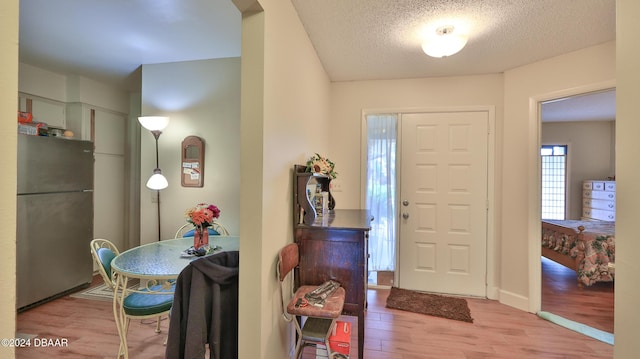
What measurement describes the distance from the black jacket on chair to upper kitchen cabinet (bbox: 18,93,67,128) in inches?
142

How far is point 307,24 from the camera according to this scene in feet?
7.10

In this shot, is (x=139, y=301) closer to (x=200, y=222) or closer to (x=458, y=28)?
(x=200, y=222)

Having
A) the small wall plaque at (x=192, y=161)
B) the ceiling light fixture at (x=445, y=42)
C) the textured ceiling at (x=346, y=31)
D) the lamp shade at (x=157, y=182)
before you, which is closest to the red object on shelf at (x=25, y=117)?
the textured ceiling at (x=346, y=31)

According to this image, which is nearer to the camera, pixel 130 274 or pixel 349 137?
pixel 130 274

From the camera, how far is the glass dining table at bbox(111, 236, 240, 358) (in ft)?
5.72

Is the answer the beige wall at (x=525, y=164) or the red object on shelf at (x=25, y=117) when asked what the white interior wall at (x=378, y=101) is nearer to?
→ the beige wall at (x=525, y=164)

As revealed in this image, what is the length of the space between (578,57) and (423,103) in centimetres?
142

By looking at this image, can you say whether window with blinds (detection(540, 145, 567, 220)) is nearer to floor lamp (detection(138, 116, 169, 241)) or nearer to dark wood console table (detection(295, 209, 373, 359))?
dark wood console table (detection(295, 209, 373, 359))

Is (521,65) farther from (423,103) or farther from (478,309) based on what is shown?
(478,309)

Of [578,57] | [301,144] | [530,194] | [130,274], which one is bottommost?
[130,274]

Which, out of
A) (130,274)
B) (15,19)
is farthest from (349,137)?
(15,19)

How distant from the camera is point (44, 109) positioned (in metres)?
3.44

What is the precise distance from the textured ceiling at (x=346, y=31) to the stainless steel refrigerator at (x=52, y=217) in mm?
1128

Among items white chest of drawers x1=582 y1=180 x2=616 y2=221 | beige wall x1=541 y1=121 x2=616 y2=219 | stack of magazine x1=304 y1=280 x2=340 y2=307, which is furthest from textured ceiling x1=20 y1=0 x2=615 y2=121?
white chest of drawers x1=582 y1=180 x2=616 y2=221
